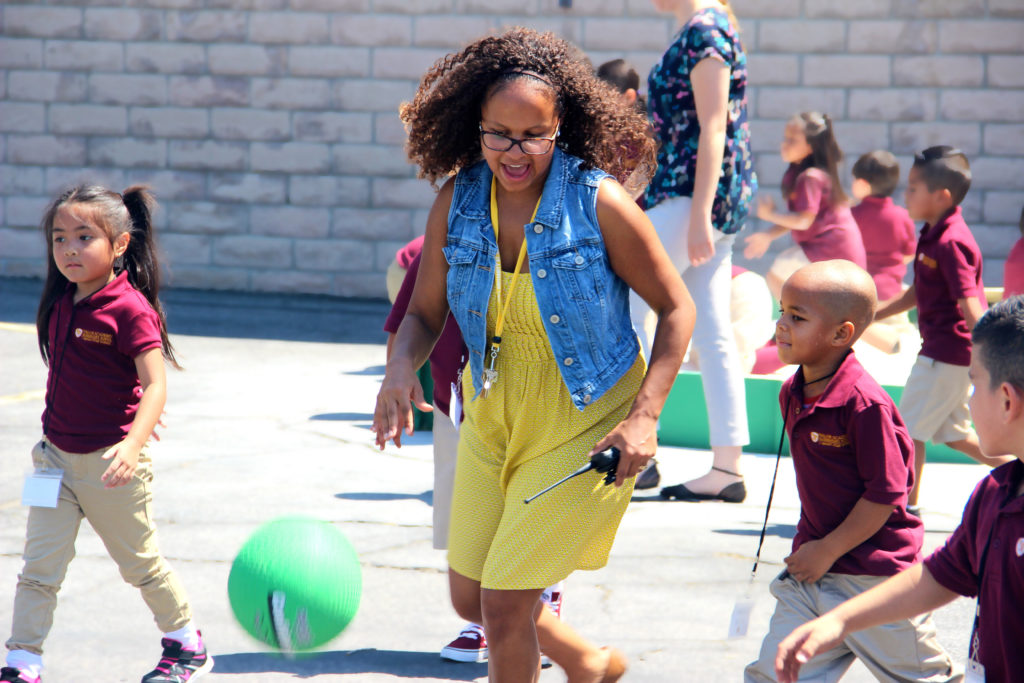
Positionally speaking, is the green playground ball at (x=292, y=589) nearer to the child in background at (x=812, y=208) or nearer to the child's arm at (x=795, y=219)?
the child in background at (x=812, y=208)

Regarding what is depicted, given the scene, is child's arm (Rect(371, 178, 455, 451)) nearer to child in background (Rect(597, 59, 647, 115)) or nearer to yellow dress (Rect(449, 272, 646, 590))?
yellow dress (Rect(449, 272, 646, 590))

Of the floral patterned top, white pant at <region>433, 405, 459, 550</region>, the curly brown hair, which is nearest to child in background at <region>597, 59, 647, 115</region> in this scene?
the floral patterned top

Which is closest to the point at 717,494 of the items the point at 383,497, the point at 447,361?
the point at 383,497

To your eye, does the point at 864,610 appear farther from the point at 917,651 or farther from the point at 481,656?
the point at 481,656

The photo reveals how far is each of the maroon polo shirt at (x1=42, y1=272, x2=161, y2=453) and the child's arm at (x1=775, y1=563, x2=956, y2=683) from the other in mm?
2183

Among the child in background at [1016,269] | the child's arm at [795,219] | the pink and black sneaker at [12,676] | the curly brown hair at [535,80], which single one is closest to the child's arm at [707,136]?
the curly brown hair at [535,80]

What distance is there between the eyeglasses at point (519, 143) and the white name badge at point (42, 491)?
1.64 metres

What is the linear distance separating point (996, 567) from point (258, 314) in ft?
34.3

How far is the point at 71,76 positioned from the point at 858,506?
12.3 m

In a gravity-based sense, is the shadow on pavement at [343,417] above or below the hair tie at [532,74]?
below

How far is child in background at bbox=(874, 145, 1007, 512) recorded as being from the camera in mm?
5215

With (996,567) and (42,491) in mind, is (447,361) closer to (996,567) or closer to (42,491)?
(42,491)

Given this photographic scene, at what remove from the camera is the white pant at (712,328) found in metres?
5.62

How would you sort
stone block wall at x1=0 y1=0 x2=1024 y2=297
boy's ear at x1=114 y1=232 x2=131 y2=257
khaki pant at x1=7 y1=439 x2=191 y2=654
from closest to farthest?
1. khaki pant at x1=7 y1=439 x2=191 y2=654
2. boy's ear at x1=114 y1=232 x2=131 y2=257
3. stone block wall at x1=0 y1=0 x2=1024 y2=297
